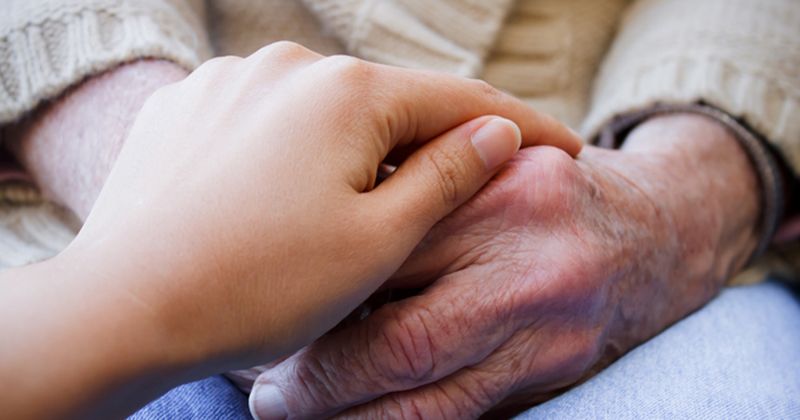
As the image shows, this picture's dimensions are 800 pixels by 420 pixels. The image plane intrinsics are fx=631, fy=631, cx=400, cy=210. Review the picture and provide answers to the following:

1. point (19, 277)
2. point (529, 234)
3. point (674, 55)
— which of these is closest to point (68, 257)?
point (19, 277)

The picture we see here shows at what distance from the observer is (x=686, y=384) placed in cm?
54

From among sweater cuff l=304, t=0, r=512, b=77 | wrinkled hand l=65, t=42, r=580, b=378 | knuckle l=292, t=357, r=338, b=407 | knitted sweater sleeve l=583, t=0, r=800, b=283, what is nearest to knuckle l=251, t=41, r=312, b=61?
wrinkled hand l=65, t=42, r=580, b=378

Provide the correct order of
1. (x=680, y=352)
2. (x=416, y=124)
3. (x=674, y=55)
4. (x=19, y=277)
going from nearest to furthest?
1. (x=19, y=277)
2. (x=416, y=124)
3. (x=680, y=352)
4. (x=674, y=55)

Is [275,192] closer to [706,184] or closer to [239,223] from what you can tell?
[239,223]

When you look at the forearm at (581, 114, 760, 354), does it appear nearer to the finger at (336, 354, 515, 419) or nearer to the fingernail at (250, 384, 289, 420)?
the finger at (336, 354, 515, 419)

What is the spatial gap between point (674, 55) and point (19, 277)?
31.5 inches

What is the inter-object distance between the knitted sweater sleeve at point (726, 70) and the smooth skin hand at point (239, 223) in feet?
1.37

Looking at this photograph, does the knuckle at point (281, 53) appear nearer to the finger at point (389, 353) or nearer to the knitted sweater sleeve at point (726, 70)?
the finger at point (389, 353)

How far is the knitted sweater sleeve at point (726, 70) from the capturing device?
792 millimetres

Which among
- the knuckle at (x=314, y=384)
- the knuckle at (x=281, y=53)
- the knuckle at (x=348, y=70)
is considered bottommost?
the knuckle at (x=314, y=384)

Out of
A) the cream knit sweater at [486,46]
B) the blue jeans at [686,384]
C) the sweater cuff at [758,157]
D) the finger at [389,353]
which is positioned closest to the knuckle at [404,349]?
the finger at [389,353]

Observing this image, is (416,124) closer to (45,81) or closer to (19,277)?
(19,277)

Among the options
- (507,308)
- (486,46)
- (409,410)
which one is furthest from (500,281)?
(486,46)

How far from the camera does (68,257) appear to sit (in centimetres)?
36
